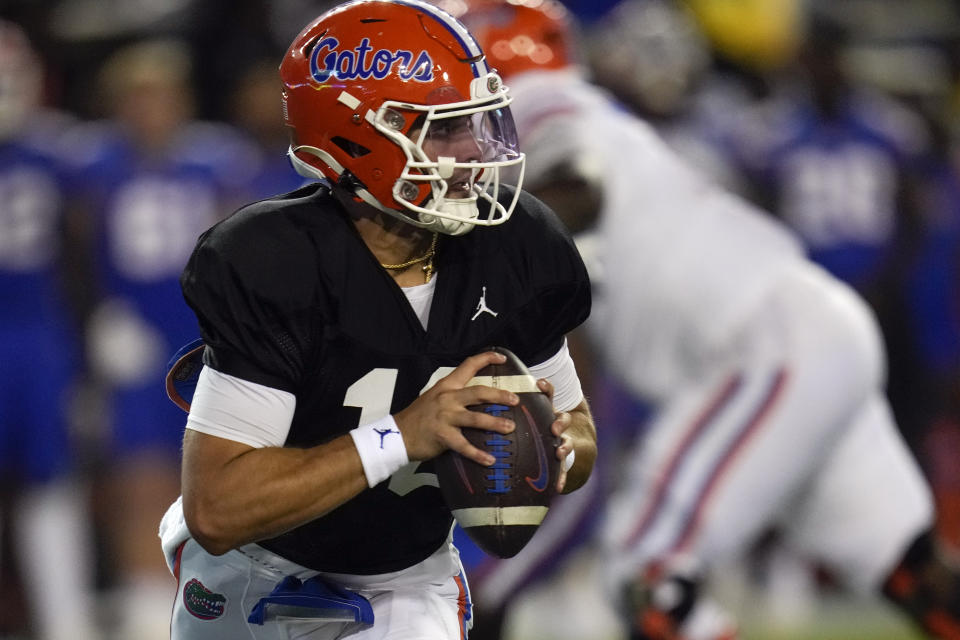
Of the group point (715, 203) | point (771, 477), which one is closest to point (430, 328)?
point (771, 477)

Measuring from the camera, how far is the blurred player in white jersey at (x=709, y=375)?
3999 millimetres

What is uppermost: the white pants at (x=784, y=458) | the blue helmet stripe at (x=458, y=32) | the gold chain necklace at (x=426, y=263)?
the blue helmet stripe at (x=458, y=32)

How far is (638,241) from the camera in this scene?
4316mm

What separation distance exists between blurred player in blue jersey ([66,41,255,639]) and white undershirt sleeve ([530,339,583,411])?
3742mm

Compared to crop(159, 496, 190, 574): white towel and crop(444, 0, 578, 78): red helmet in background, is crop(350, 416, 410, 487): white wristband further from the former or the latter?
crop(444, 0, 578, 78): red helmet in background

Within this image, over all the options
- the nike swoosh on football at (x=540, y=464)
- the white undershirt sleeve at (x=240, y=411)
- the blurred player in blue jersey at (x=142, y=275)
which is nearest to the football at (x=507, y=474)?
the nike swoosh on football at (x=540, y=464)

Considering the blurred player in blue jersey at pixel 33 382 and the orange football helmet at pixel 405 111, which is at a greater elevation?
the orange football helmet at pixel 405 111

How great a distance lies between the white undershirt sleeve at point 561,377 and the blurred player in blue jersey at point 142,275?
12.3 feet

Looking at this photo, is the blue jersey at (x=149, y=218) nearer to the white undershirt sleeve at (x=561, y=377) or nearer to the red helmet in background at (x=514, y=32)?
the red helmet in background at (x=514, y=32)

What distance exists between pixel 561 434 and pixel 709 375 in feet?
5.70

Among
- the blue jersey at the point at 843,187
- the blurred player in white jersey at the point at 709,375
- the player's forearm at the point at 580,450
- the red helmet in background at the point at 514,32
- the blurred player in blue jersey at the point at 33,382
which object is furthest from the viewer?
the blue jersey at the point at 843,187

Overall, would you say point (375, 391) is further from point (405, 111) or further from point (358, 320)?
point (405, 111)

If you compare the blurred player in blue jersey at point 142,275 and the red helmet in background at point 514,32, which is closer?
the red helmet in background at point 514,32

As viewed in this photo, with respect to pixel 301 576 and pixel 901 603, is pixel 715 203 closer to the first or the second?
pixel 901 603
